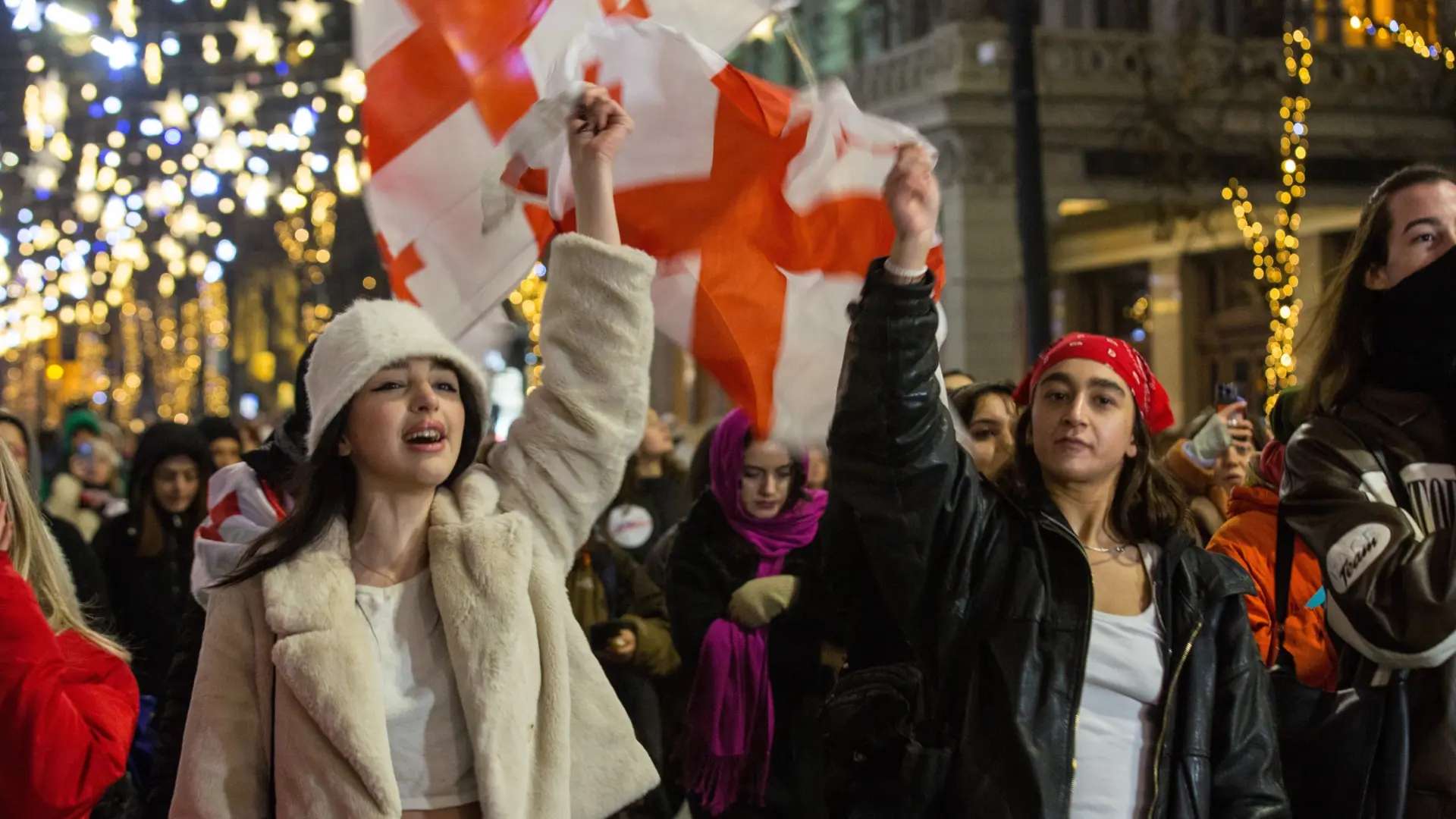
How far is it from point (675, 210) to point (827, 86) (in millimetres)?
522

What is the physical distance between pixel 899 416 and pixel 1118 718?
77cm

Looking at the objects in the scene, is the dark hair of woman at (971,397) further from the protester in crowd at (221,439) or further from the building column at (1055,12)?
the building column at (1055,12)

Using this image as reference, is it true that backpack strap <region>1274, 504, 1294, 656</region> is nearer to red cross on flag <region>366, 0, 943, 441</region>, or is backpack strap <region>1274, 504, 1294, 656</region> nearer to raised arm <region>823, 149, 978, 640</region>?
raised arm <region>823, 149, 978, 640</region>

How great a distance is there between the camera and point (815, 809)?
523 centimetres

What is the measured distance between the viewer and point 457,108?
13.6 ft

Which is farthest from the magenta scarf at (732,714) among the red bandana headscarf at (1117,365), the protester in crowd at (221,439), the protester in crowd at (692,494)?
the protester in crowd at (221,439)

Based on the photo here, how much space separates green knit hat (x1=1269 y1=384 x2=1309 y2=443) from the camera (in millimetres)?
4272

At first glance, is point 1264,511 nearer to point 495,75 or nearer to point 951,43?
point 495,75

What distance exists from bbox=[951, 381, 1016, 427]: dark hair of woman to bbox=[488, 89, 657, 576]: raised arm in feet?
8.65

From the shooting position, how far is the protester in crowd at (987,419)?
5566 millimetres

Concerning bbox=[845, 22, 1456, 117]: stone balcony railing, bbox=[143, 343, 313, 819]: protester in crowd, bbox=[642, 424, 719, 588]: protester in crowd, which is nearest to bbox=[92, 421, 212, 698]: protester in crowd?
bbox=[143, 343, 313, 819]: protester in crowd

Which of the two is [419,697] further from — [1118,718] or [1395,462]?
[1395,462]

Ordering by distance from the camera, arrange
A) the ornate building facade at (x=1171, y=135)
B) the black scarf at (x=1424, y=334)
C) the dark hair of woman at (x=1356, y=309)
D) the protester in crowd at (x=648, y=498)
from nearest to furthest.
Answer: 1. the black scarf at (x=1424, y=334)
2. the dark hair of woman at (x=1356, y=309)
3. the protester in crowd at (x=648, y=498)
4. the ornate building facade at (x=1171, y=135)

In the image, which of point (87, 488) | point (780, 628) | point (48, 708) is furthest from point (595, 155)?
point (87, 488)
